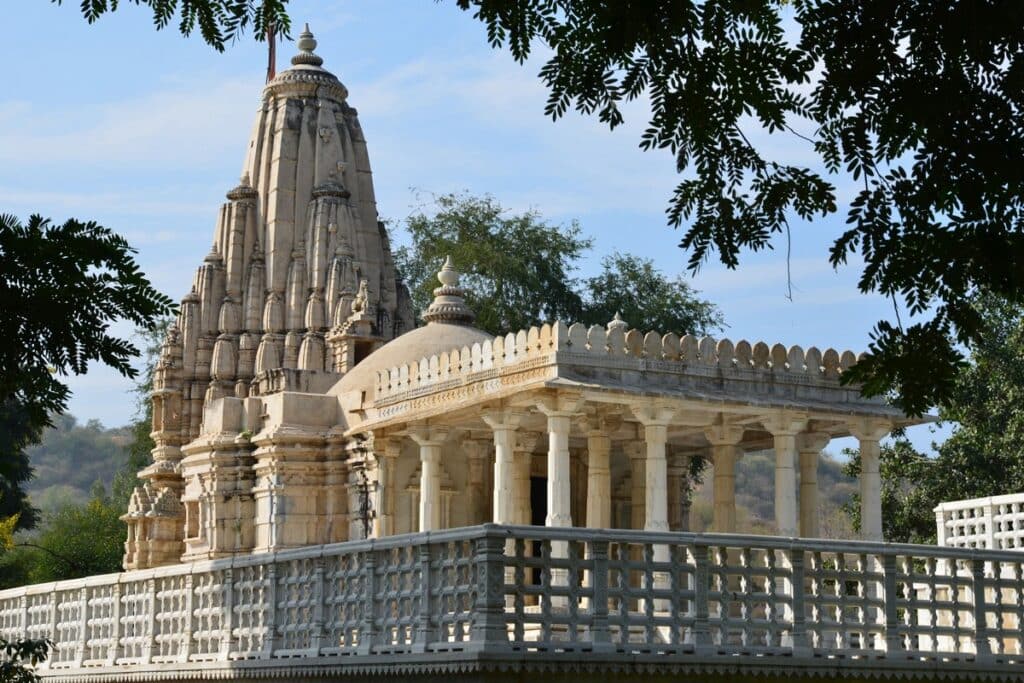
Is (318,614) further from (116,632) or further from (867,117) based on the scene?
(867,117)

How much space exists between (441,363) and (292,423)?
425 cm

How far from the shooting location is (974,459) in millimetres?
30766

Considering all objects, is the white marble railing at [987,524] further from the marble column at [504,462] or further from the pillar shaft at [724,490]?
the marble column at [504,462]

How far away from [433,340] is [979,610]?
43.9 feet

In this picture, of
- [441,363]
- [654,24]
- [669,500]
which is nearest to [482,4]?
[654,24]

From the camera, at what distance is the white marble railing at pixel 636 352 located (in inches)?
780

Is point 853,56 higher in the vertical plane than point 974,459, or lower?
lower

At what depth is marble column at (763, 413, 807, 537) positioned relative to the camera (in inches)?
807

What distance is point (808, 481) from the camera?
74.8 feet

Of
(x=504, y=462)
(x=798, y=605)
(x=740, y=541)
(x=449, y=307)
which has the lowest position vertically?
(x=798, y=605)

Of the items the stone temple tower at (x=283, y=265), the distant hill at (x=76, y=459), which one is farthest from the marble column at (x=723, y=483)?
the distant hill at (x=76, y=459)

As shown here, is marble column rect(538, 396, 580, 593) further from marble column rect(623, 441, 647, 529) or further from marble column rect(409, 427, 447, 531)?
marble column rect(623, 441, 647, 529)

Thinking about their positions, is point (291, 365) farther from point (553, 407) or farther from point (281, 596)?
point (281, 596)

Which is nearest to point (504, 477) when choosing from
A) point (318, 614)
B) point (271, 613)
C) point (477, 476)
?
point (477, 476)
